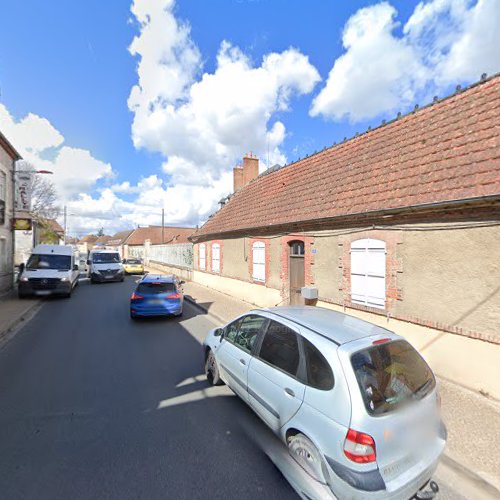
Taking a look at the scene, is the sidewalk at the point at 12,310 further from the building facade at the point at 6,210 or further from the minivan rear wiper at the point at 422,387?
the minivan rear wiper at the point at 422,387

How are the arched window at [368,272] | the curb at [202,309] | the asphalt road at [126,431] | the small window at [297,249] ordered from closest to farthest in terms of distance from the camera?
the asphalt road at [126,431]
the arched window at [368,272]
the small window at [297,249]
the curb at [202,309]

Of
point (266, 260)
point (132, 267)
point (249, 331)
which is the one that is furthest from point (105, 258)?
point (249, 331)

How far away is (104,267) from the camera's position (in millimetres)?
18203

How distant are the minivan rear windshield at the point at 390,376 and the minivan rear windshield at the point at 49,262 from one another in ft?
45.4

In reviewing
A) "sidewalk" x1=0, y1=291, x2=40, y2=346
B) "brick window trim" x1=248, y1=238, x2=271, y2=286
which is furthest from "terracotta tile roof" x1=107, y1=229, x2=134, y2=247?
"brick window trim" x1=248, y1=238, x2=271, y2=286

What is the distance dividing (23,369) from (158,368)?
2450mm

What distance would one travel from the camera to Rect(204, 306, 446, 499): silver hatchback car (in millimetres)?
2271

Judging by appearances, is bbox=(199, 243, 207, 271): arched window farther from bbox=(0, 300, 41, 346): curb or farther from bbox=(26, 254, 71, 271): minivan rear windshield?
bbox=(0, 300, 41, 346): curb

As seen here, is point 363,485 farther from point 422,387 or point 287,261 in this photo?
point 287,261

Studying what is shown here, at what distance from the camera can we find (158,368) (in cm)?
529

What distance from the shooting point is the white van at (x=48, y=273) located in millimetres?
11453

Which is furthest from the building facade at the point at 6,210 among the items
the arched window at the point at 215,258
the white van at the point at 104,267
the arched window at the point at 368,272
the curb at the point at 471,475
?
the curb at the point at 471,475

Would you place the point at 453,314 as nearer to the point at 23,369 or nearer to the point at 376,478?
the point at 376,478

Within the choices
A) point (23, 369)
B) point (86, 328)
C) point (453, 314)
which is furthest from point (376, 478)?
Result: point (86, 328)
